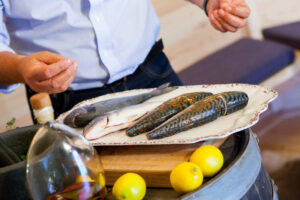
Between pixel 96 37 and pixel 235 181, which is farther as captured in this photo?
pixel 96 37

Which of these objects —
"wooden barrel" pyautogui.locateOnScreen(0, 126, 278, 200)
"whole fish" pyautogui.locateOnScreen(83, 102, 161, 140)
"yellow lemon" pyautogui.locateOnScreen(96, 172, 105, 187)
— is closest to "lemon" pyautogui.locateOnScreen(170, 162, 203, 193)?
"wooden barrel" pyautogui.locateOnScreen(0, 126, 278, 200)

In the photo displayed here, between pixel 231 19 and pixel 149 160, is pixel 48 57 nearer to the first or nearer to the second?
pixel 149 160

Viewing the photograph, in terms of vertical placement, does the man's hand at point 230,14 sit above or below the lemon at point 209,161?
above

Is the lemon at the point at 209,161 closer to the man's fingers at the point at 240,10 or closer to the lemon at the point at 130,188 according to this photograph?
the lemon at the point at 130,188

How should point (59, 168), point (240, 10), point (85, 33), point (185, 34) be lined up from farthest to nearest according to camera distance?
point (185, 34), point (85, 33), point (240, 10), point (59, 168)

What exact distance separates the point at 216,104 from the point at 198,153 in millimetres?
155

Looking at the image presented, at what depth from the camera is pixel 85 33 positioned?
134 centimetres

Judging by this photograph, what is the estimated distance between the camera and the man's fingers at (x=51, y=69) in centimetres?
89

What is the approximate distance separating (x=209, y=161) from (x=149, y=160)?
18cm

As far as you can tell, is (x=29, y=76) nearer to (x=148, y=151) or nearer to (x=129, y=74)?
(x=148, y=151)

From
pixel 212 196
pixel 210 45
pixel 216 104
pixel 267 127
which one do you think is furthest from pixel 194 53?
pixel 212 196

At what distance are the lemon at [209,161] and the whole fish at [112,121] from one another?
26cm

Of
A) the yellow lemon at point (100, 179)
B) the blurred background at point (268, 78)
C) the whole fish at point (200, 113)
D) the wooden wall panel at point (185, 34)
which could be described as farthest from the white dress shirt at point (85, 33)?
the wooden wall panel at point (185, 34)

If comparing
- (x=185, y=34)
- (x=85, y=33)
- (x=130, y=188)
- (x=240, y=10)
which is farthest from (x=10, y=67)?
(x=185, y=34)
